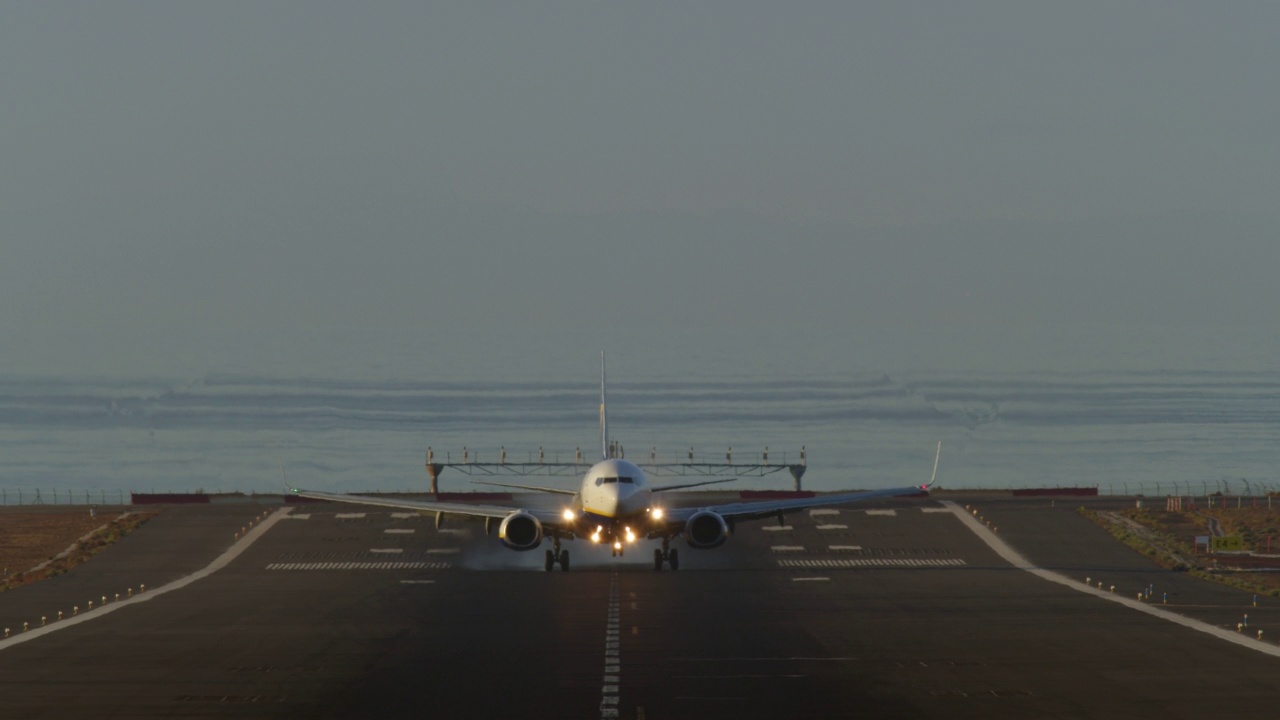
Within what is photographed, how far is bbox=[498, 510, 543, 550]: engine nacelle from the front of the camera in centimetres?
7188

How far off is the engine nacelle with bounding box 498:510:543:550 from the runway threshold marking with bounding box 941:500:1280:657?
22.9 metres

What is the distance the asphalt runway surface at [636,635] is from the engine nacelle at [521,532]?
6.36ft

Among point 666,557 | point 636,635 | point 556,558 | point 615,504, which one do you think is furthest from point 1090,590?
point 556,558

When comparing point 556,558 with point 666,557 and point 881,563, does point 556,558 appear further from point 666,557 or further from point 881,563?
point 881,563

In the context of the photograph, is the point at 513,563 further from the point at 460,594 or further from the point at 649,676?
the point at 649,676

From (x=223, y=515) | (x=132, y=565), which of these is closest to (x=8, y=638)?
(x=132, y=565)

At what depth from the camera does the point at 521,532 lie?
7200 centimetres

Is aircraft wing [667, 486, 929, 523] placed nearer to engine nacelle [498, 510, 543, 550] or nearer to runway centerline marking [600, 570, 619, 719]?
engine nacelle [498, 510, 543, 550]

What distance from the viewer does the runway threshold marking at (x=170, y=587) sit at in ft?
177

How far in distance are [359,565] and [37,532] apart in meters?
30.7

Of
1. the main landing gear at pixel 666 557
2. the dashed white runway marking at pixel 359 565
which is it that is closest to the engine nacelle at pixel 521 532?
the main landing gear at pixel 666 557

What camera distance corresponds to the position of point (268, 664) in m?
46.0

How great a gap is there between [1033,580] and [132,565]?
44.3 metres

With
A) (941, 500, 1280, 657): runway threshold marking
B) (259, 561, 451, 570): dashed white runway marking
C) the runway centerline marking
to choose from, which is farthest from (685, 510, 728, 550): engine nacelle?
(941, 500, 1280, 657): runway threshold marking
